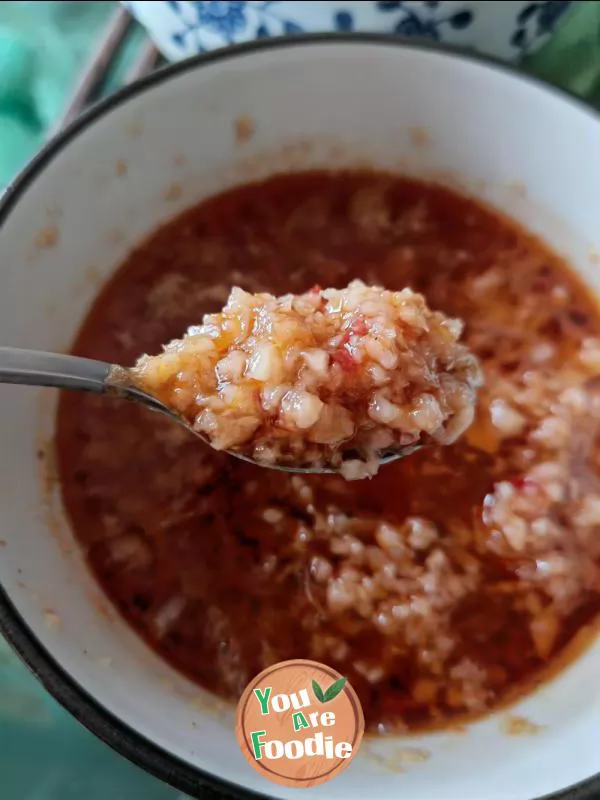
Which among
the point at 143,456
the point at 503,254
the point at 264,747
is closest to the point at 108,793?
the point at 264,747

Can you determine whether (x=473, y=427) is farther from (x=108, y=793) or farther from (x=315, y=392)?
(x=108, y=793)

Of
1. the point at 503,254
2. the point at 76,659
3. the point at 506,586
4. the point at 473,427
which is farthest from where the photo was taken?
the point at 503,254

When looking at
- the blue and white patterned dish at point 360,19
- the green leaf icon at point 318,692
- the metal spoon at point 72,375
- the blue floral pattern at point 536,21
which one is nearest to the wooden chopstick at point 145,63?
the blue and white patterned dish at point 360,19

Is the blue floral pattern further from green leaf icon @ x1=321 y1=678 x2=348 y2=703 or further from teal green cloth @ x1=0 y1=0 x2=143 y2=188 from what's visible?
green leaf icon @ x1=321 y1=678 x2=348 y2=703

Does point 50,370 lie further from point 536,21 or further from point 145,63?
point 536,21

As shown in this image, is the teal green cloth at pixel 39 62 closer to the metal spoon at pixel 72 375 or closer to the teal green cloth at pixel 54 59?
the teal green cloth at pixel 54 59

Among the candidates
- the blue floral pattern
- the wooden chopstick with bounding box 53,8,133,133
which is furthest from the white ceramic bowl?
the wooden chopstick with bounding box 53,8,133,133

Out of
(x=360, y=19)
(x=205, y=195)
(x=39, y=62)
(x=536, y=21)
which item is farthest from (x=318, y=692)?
(x=39, y=62)
